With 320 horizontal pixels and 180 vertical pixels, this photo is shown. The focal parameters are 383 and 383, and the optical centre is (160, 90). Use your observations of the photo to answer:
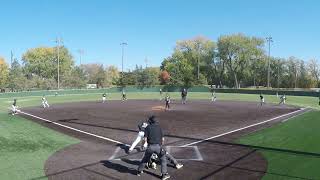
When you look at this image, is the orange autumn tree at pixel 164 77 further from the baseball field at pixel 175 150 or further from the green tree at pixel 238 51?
the baseball field at pixel 175 150

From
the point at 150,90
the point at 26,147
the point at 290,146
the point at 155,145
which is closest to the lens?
the point at 155,145

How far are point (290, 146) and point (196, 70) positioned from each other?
353 feet

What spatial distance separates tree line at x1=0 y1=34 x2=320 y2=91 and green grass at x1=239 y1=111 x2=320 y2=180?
261 ft

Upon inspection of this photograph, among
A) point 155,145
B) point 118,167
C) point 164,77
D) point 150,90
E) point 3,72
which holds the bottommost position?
point 118,167

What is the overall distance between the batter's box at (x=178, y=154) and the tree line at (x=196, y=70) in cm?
8562

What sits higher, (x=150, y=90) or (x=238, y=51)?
(x=238, y=51)

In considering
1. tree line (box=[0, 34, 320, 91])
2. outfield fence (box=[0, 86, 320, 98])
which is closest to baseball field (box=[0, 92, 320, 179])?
outfield fence (box=[0, 86, 320, 98])

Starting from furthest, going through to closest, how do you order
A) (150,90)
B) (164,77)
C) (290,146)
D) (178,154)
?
(164,77), (150,90), (290,146), (178,154)

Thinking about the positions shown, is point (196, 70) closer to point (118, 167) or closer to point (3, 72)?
point (3, 72)

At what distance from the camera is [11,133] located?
837 inches

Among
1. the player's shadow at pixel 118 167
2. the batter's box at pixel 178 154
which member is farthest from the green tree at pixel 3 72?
the player's shadow at pixel 118 167

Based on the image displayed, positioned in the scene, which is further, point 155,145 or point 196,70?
point 196,70

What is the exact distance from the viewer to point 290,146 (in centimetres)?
1739

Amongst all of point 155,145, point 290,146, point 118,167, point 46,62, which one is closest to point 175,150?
point 118,167
